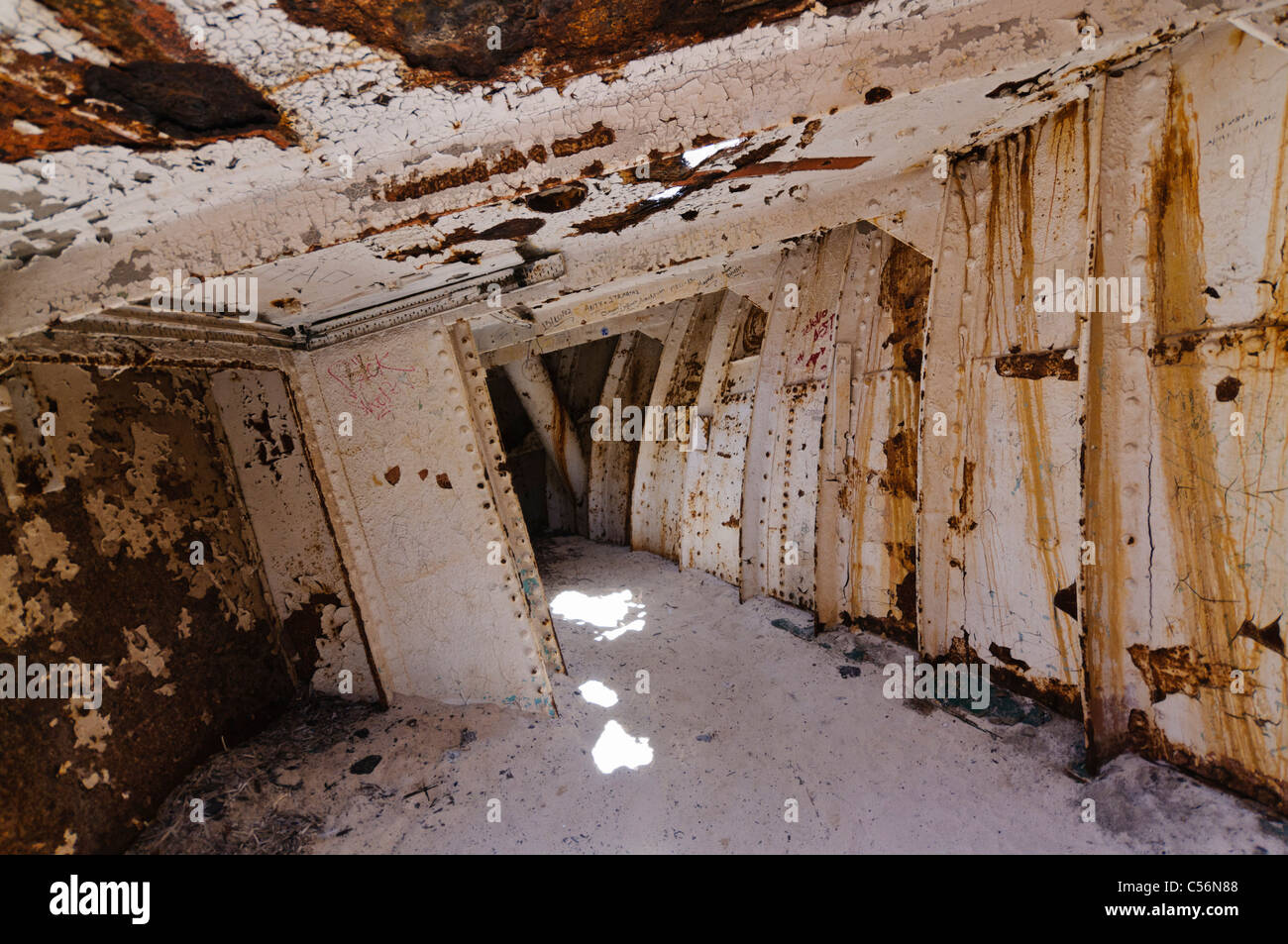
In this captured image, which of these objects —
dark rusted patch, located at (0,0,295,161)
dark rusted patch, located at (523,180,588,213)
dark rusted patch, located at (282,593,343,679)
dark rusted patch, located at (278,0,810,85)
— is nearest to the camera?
dark rusted patch, located at (0,0,295,161)

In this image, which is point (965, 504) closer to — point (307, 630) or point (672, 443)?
point (672, 443)

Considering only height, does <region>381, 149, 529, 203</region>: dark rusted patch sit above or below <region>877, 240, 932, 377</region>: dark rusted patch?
above

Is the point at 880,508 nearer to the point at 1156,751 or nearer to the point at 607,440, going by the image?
the point at 1156,751

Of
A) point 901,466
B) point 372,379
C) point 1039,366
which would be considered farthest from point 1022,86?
point 372,379

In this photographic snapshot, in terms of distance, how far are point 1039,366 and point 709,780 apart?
7.44 feet

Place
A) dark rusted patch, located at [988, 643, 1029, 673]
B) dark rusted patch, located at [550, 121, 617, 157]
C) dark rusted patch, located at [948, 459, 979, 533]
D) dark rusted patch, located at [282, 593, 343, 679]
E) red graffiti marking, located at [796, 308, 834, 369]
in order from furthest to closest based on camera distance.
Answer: red graffiti marking, located at [796, 308, 834, 369], dark rusted patch, located at [282, 593, 343, 679], dark rusted patch, located at [948, 459, 979, 533], dark rusted patch, located at [988, 643, 1029, 673], dark rusted patch, located at [550, 121, 617, 157]

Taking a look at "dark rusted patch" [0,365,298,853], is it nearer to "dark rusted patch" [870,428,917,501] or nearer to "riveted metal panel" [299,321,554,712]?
"riveted metal panel" [299,321,554,712]

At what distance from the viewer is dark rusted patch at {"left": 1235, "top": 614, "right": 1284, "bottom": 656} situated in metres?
1.70

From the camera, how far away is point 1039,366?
2.33m

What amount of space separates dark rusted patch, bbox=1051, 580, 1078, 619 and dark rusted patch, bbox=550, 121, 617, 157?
2324 mm

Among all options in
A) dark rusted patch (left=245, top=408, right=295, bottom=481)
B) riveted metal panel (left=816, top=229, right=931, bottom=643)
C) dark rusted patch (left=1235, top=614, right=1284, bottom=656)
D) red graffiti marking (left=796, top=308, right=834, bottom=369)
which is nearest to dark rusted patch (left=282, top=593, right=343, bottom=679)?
dark rusted patch (left=245, top=408, right=295, bottom=481)

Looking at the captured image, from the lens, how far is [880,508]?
3.24 m

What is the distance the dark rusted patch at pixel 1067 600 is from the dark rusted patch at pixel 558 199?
2.38m

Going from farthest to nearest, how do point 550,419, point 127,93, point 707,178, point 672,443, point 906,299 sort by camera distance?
point 550,419
point 672,443
point 906,299
point 707,178
point 127,93
